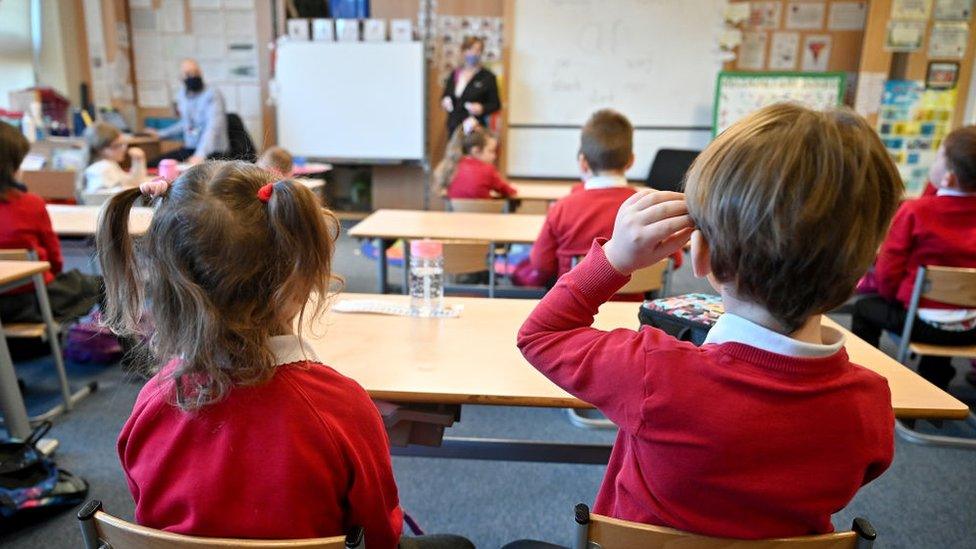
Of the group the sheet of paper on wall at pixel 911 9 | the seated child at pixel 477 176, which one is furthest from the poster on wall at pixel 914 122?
the seated child at pixel 477 176

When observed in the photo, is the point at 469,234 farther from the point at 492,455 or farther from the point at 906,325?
the point at 906,325

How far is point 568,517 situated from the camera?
1.89 metres

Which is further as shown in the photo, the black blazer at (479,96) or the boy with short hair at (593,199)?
the black blazer at (479,96)

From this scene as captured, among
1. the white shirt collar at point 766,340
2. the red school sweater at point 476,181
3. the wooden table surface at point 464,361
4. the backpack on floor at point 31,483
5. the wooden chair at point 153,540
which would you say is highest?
the white shirt collar at point 766,340

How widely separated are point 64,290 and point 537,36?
448 cm

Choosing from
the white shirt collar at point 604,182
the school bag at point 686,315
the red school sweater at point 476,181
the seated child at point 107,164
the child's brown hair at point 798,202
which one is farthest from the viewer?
the red school sweater at point 476,181

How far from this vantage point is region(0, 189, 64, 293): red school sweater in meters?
2.30

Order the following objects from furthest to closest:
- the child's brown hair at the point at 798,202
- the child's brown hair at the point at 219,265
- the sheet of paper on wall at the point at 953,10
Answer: the sheet of paper on wall at the point at 953,10 < the child's brown hair at the point at 219,265 < the child's brown hair at the point at 798,202

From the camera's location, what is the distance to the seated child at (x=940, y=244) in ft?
7.42

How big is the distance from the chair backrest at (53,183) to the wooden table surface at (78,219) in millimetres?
722

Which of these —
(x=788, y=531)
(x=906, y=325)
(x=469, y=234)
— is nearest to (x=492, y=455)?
(x=788, y=531)

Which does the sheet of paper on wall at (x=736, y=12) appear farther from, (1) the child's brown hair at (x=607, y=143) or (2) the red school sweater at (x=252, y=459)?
(2) the red school sweater at (x=252, y=459)

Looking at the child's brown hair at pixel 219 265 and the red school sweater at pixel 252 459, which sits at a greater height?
the child's brown hair at pixel 219 265

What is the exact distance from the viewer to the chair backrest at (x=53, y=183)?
3732mm
